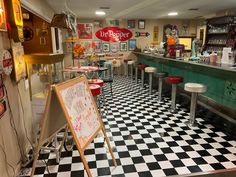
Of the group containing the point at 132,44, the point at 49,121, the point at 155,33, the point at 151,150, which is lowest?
the point at 151,150

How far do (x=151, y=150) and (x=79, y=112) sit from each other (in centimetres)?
140

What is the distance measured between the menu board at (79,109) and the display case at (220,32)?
611cm

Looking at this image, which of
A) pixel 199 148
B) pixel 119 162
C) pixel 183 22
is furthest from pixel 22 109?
pixel 183 22

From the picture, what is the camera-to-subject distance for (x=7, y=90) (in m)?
2.03

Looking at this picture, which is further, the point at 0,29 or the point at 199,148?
the point at 199,148

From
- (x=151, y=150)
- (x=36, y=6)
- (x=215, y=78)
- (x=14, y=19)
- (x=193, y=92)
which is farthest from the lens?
(x=36, y=6)

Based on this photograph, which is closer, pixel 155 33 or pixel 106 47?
pixel 106 47

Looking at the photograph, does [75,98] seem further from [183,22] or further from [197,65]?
[183,22]

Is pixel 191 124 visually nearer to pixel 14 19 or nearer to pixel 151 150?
pixel 151 150

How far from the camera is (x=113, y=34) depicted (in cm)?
916

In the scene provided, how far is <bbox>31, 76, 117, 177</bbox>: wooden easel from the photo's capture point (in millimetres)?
1663

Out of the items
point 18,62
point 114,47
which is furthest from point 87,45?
point 18,62

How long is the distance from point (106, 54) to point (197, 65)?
5.93m

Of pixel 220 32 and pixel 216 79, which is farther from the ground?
pixel 220 32
